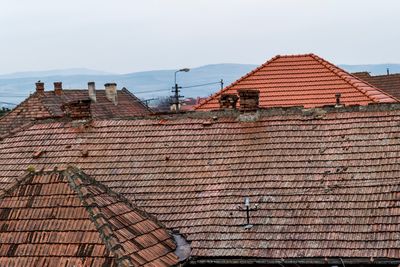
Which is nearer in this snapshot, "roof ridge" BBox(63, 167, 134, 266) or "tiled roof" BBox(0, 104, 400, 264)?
"roof ridge" BBox(63, 167, 134, 266)

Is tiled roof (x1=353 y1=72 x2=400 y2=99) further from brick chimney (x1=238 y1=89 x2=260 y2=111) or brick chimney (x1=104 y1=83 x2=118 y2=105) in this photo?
brick chimney (x1=238 y1=89 x2=260 y2=111)

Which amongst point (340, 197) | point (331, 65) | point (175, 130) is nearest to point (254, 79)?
point (331, 65)

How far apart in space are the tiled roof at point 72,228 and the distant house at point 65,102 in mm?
14202

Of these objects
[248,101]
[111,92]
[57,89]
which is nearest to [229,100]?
[248,101]

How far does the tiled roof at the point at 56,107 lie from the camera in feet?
108

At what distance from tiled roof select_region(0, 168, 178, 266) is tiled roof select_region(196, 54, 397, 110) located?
10.6 meters

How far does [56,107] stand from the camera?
1384 inches

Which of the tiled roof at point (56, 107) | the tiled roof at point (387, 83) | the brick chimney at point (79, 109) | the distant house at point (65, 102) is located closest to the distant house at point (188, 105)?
the distant house at point (65, 102)

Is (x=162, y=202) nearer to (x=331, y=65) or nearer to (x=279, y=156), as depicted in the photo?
(x=279, y=156)

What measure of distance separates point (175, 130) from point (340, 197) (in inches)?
190

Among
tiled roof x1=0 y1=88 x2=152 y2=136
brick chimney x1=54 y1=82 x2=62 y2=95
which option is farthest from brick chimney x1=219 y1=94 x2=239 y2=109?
brick chimney x1=54 y1=82 x2=62 y2=95

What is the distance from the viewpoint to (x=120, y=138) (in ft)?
53.1

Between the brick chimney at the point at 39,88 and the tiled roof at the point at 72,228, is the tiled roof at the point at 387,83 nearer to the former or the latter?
the brick chimney at the point at 39,88

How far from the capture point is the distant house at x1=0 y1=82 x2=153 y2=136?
33.2m
